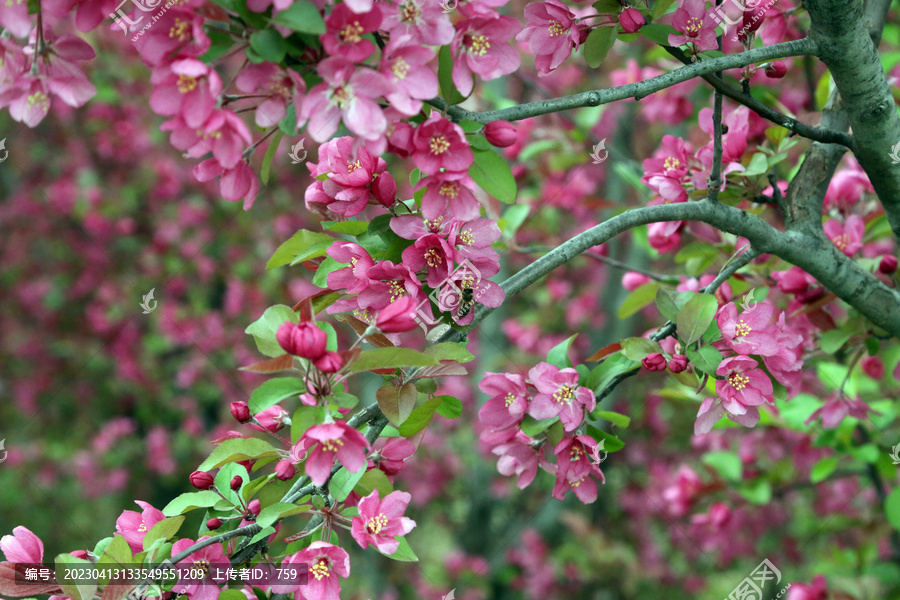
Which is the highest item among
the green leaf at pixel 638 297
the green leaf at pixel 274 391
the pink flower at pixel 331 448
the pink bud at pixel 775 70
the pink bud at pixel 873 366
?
the pink bud at pixel 775 70

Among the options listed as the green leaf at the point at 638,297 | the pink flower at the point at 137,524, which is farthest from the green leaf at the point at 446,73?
the green leaf at the point at 638,297

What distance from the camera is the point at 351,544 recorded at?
4.57 meters

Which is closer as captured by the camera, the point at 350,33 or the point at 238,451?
the point at 350,33

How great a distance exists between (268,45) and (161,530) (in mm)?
734

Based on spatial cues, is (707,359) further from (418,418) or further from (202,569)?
(202,569)

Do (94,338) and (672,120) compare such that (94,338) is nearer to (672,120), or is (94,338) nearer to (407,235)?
(672,120)

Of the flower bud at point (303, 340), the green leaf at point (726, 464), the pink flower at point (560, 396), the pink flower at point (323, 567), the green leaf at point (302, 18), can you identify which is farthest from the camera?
the green leaf at point (726, 464)

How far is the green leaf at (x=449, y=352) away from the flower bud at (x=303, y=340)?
0.61ft

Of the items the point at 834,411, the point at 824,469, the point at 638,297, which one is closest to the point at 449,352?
the point at 638,297

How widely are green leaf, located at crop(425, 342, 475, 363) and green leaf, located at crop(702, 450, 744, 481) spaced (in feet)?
5.76

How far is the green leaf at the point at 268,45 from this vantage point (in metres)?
0.82

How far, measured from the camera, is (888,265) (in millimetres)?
1536

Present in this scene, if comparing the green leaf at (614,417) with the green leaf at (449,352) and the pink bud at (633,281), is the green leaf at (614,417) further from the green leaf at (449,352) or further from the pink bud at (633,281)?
the pink bud at (633,281)

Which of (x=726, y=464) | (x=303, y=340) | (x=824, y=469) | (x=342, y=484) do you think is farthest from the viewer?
(x=726, y=464)
